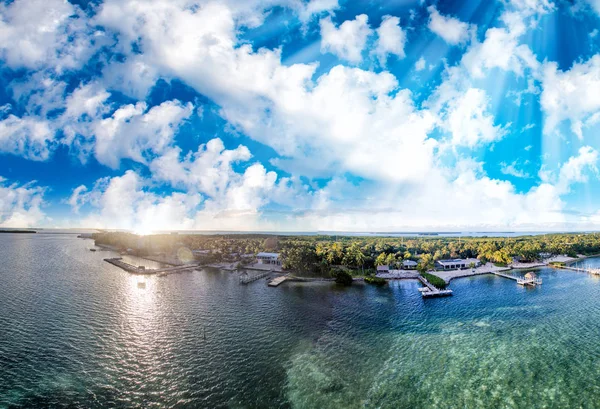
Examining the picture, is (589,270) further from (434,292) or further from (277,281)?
(277,281)

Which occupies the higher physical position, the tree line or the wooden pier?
the tree line

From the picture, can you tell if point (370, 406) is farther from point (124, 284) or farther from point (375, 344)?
point (124, 284)

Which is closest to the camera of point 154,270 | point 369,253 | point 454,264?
point 154,270

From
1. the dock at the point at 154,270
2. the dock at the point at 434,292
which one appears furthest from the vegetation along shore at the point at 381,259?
the dock at the point at 154,270

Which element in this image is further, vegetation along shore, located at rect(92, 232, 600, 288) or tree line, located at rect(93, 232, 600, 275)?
tree line, located at rect(93, 232, 600, 275)

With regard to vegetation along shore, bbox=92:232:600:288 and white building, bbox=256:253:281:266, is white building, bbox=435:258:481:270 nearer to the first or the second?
vegetation along shore, bbox=92:232:600:288

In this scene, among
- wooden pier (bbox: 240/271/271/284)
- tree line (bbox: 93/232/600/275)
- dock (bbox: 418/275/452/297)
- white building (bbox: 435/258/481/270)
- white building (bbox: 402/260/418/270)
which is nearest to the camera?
dock (bbox: 418/275/452/297)

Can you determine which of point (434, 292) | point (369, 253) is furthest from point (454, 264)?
point (434, 292)

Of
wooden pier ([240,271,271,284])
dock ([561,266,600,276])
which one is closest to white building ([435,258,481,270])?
dock ([561,266,600,276])
